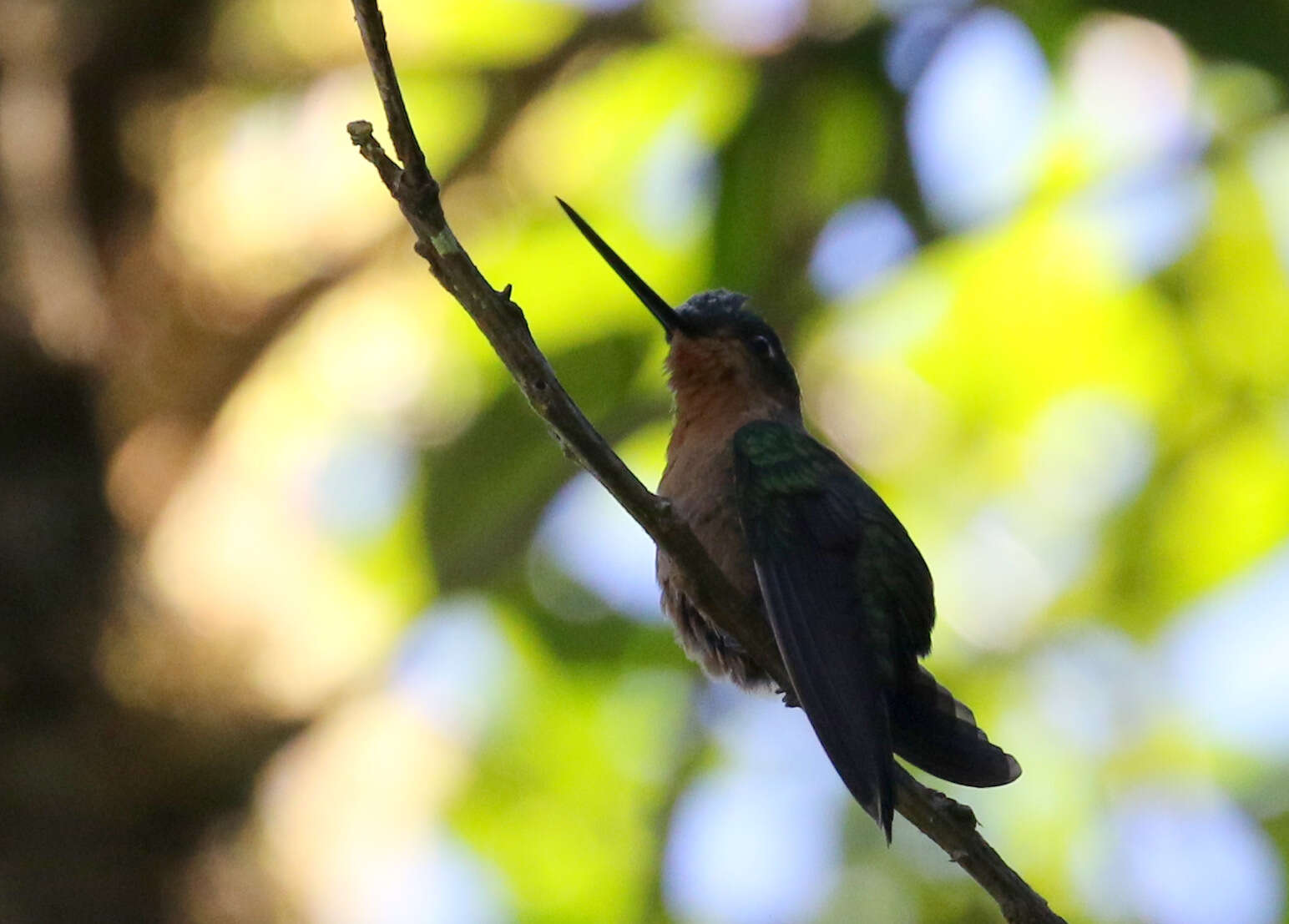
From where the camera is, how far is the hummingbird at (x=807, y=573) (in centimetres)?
303

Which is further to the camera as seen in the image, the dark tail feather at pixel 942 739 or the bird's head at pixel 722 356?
the bird's head at pixel 722 356

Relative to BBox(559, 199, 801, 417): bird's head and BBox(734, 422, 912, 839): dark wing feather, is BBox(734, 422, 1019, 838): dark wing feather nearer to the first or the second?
BBox(734, 422, 912, 839): dark wing feather

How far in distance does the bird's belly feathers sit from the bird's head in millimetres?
394

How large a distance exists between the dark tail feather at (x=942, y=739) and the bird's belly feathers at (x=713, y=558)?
16.6 inches

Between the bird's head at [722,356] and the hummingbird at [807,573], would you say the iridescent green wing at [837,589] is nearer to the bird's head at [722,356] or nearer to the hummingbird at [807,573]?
the hummingbird at [807,573]

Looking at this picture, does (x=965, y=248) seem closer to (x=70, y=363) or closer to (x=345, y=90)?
(x=345, y=90)

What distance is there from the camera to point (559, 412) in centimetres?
243

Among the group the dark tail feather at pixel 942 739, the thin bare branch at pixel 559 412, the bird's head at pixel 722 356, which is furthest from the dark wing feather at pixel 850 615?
the bird's head at pixel 722 356

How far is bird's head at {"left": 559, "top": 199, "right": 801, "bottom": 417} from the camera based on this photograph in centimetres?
433

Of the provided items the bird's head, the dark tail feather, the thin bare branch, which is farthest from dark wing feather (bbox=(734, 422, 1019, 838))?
the bird's head

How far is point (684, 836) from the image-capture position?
6.14 meters

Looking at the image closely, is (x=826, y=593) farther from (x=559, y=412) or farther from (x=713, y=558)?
(x=559, y=412)

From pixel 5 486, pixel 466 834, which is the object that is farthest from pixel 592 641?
pixel 5 486

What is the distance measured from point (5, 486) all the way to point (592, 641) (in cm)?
253
